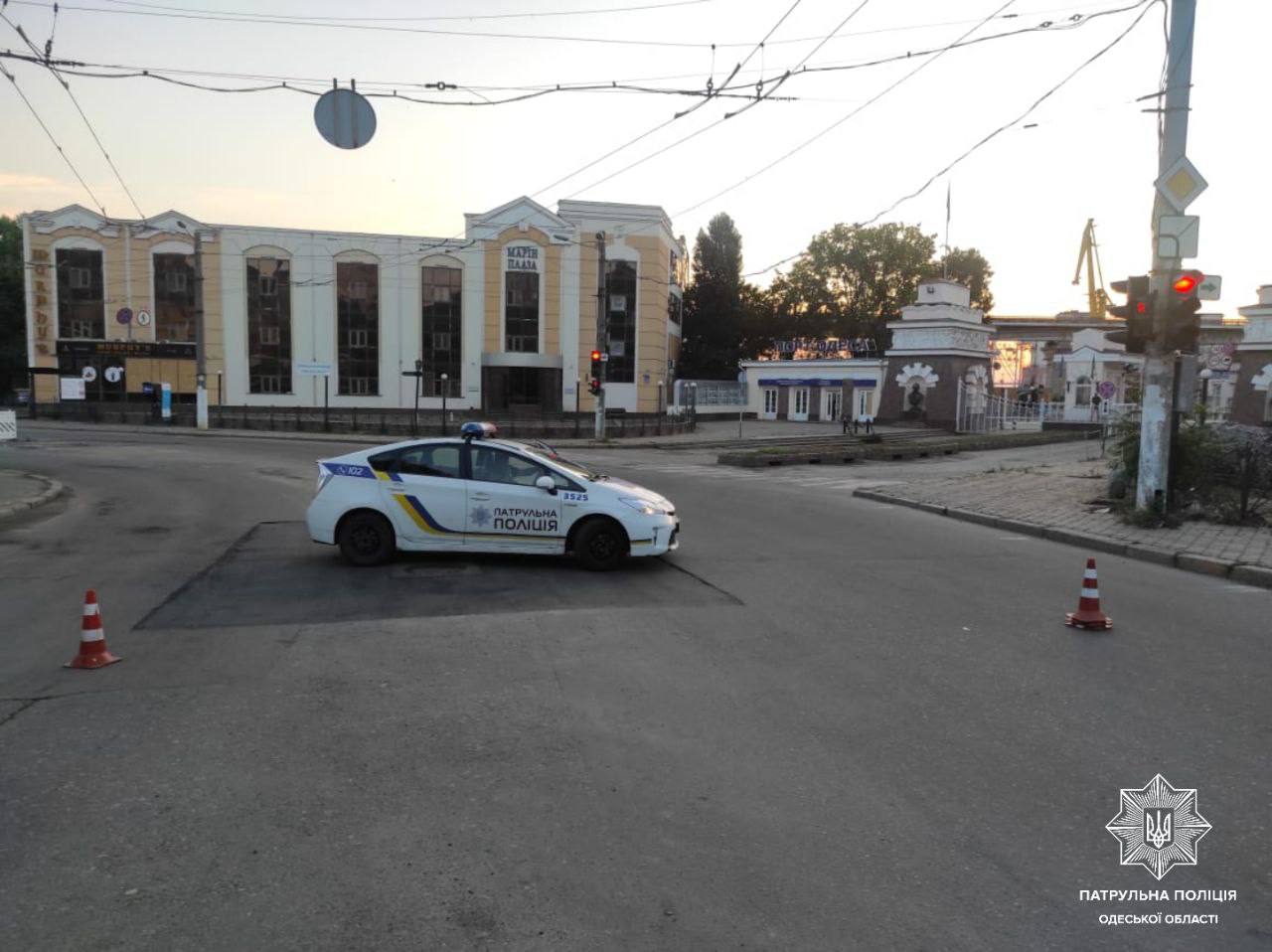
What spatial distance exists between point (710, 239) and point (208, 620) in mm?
69957

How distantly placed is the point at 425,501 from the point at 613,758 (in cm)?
570

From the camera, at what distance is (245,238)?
53781mm

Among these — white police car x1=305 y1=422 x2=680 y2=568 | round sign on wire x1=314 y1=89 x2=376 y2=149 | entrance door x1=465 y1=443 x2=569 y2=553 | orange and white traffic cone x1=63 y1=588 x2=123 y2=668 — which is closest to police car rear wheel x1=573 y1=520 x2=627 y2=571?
white police car x1=305 y1=422 x2=680 y2=568

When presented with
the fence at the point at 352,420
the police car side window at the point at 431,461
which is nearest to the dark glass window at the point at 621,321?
the fence at the point at 352,420

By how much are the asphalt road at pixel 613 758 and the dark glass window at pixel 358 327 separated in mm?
46899

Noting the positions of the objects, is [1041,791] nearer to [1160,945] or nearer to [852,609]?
[1160,945]

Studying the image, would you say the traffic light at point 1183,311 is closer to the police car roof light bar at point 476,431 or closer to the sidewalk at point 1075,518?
the sidewalk at point 1075,518

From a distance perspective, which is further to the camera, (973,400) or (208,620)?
(973,400)

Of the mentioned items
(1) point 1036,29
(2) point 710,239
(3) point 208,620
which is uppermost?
(2) point 710,239

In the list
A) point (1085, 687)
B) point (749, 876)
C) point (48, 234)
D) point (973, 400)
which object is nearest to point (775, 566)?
point (1085, 687)

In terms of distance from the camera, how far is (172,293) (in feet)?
176

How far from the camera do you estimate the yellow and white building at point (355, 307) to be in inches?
2076

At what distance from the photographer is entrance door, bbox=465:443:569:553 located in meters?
9.76

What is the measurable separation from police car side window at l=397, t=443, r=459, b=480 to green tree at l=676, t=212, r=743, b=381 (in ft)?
208
